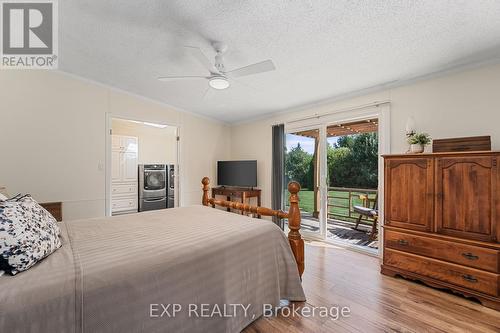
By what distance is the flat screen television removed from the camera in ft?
14.9

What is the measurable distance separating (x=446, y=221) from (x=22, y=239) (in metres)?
3.24

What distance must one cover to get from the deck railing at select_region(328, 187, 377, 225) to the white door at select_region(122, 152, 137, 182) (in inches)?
199

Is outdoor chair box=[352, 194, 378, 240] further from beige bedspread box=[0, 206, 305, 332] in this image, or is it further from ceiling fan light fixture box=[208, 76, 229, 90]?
ceiling fan light fixture box=[208, 76, 229, 90]

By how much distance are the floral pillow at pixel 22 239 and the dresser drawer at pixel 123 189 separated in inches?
194

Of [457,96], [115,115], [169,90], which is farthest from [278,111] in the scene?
[115,115]

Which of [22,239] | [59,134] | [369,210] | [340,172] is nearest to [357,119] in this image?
[340,172]

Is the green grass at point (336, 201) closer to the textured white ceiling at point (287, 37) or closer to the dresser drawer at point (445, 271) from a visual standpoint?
the dresser drawer at point (445, 271)

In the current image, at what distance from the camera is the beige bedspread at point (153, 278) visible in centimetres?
86

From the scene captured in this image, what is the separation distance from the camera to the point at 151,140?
6.56 meters

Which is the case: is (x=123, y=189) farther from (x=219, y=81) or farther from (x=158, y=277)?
(x=158, y=277)

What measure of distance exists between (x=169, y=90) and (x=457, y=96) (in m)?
3.77

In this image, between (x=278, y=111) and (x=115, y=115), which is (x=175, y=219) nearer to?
(x=115, y=115)

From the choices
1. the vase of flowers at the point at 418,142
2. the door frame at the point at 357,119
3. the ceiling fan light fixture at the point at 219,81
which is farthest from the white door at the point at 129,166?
the vase of flowers at the point at 418,142

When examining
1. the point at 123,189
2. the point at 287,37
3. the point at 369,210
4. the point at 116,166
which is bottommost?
the point at 369,210
